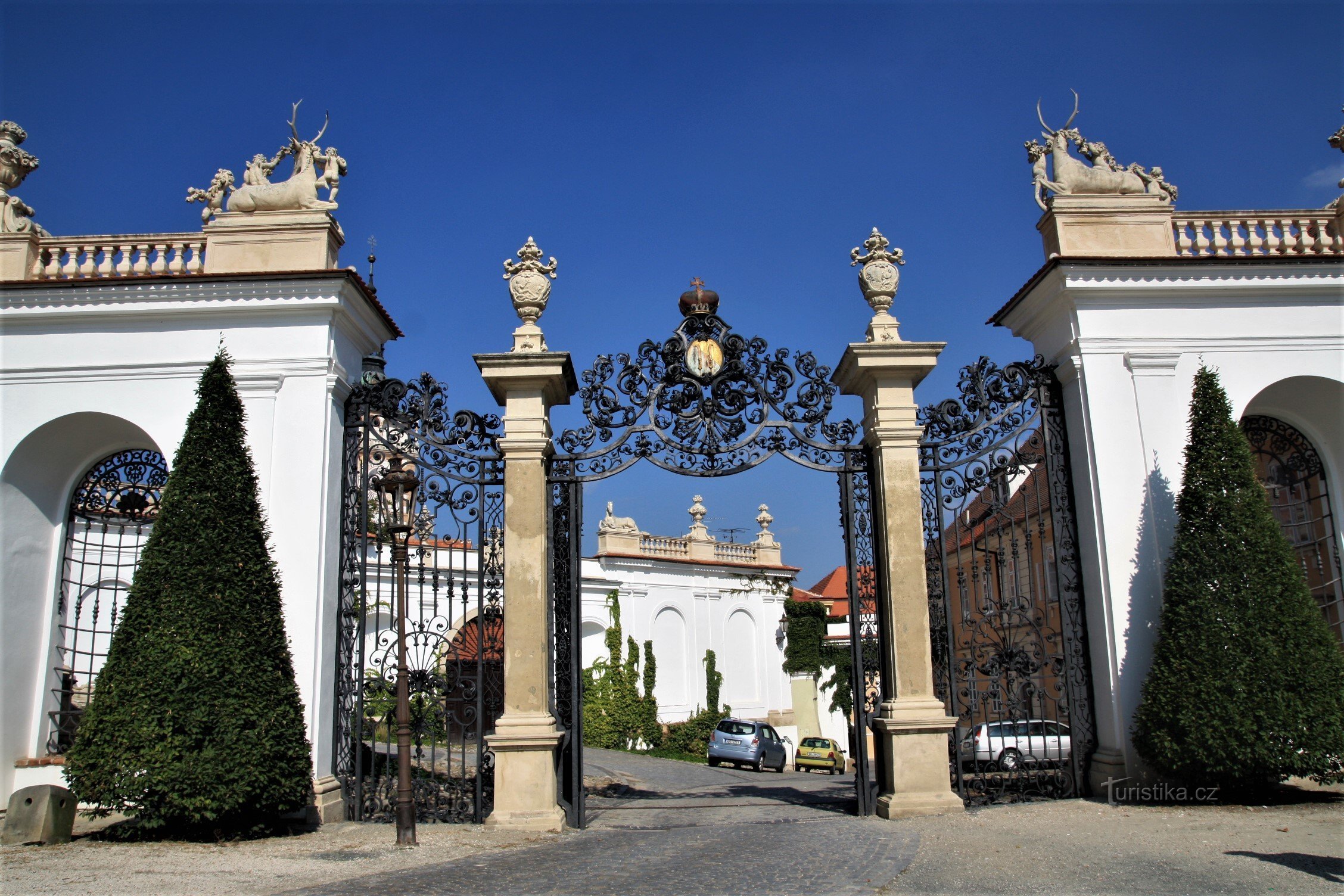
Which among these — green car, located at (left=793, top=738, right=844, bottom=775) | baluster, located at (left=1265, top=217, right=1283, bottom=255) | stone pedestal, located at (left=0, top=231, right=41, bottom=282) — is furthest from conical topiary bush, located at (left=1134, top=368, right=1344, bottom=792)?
green car, located at (left=793, top=738, right=844, bottom=775)

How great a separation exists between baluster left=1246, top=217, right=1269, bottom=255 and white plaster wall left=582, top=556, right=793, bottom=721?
22.4m

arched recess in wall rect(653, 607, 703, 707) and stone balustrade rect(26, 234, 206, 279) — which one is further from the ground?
stone balustrade rect(26, 234, 206, 279)

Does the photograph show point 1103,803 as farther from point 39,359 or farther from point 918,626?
point 39,359

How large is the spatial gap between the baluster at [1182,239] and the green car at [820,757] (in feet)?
62.3

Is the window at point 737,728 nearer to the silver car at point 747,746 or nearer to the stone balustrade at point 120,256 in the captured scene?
the silver car at point 747,746

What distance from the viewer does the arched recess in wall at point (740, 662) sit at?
3309 centimetres

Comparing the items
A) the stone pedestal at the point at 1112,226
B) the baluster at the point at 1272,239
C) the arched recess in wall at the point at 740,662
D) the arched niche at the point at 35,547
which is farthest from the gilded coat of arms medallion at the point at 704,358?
the arched recess in wall at the point at 740,662

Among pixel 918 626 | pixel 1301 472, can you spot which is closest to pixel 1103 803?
pixel 918 626

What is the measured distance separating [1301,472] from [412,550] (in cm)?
1420

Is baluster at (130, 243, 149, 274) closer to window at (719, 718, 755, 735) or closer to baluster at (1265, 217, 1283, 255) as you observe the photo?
baluster at (1265, 217, 1283, 255)

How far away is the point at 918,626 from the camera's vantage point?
9.60 meters

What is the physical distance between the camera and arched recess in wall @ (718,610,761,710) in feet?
109

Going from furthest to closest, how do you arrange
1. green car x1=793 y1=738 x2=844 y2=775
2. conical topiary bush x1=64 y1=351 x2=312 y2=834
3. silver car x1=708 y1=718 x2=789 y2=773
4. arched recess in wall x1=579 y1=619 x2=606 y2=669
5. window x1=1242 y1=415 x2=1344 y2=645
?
arched recess in wall x1=579 y1=619 x2=606 y2=669 → green car x1=793 y1=738 x2=844 y2=775 → silver car x1=708 y1=718 x2=789 y2=773 → window x1=1242 y1=415 x2=1344 y2=645 → conical topiary bush x1=64 y1=351 x2=312 y2=834

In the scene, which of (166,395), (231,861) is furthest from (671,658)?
(231,861)
